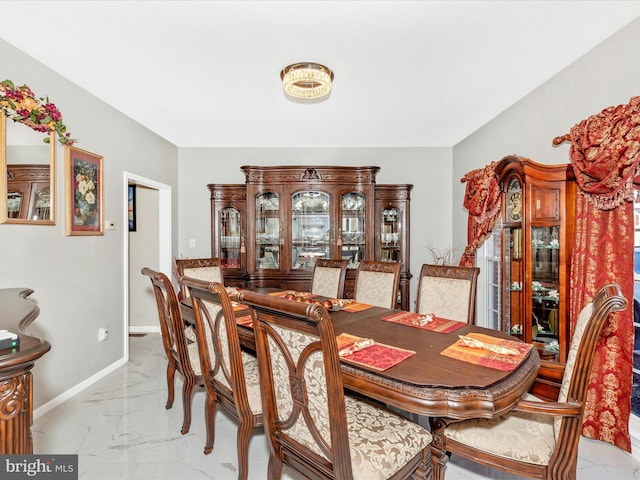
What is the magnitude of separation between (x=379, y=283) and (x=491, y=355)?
1.36 meters

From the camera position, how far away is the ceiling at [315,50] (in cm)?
168

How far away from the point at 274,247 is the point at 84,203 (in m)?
2.01

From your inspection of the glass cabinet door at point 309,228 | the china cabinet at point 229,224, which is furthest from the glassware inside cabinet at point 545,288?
the china cabinet at point 229,224

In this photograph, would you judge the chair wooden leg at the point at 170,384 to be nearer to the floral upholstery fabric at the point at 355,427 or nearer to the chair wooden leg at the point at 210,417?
the chair wooden leg at the point at 210,417

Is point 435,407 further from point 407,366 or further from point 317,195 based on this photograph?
point 317,195

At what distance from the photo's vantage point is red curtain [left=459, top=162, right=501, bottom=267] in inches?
115

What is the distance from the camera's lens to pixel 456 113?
3.10m

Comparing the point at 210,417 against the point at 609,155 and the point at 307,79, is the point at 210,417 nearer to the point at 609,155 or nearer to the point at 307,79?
the point at 307,79

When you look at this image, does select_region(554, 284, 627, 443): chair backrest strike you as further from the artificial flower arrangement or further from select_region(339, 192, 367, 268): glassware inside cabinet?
the artificial flower arrangement

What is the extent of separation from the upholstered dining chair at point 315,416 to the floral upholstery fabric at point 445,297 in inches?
41.6

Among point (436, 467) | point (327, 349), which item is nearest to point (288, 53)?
point (327, 349)

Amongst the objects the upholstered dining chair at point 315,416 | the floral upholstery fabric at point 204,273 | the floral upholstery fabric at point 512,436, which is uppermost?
the floral upholstery fabric at point 204,273

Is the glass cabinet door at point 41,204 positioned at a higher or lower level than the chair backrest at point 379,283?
higher

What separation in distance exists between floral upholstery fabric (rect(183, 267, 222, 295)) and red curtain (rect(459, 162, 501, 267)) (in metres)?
2.66
